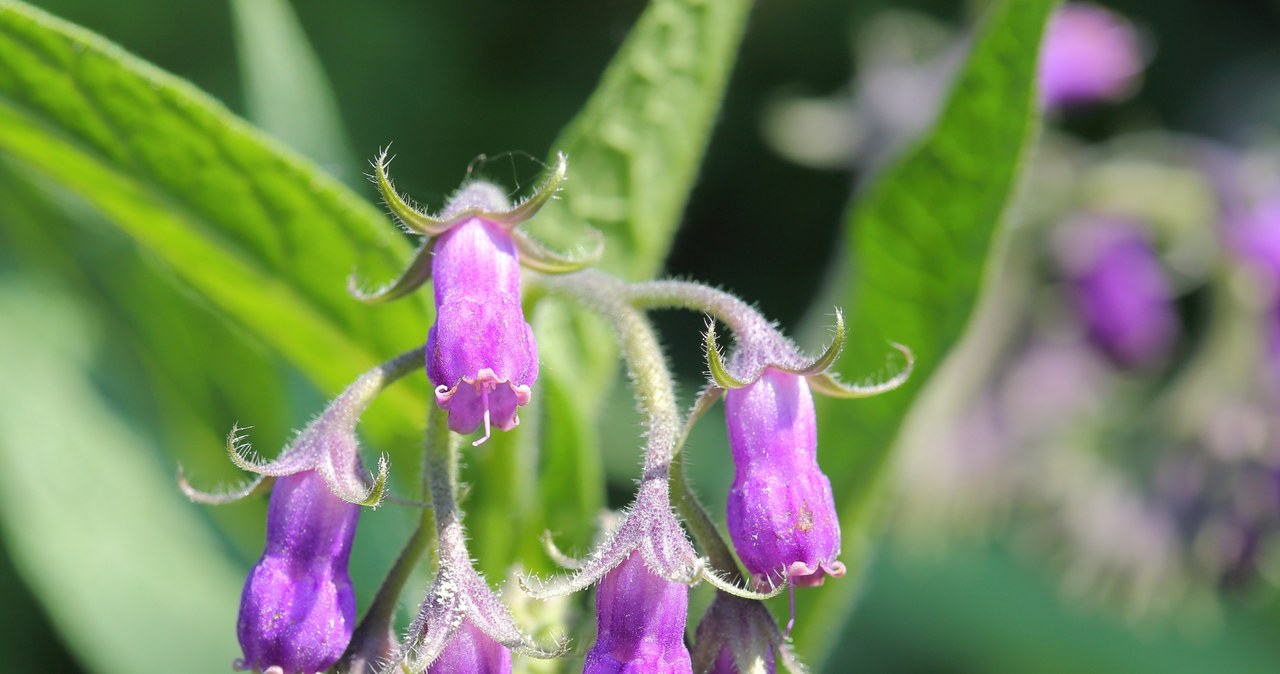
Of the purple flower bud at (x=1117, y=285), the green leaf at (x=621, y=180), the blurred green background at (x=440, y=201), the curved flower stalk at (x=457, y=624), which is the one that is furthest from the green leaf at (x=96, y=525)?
the purple flower bud at (x=1117, y=285)

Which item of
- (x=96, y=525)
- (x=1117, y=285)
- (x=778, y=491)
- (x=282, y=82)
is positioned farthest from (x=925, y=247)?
(x=96, y=525)

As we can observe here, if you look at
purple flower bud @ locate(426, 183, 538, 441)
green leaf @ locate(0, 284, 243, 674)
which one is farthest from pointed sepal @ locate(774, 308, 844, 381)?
green leaf @ locate(0, 284, 243, 674)

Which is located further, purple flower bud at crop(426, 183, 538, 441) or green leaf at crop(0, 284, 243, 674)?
green leaf at crop(0, 284, 243, 674)

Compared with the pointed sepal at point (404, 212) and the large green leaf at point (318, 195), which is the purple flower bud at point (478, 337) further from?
the large green leaf at point (318, 195)

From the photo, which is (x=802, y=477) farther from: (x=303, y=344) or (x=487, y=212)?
(x=303, y=344)

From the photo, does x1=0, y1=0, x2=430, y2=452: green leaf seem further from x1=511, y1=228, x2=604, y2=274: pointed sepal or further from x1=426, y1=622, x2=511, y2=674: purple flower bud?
x1=426, y1=622, x2=511, y2=674: purple flower bud

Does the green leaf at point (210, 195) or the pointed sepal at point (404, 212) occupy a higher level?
the pointed sepal at point (404, 212)

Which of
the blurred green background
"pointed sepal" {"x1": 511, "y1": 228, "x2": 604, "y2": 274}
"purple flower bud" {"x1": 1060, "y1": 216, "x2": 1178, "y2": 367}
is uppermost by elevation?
"purple flower bud" {"x1": 1060, "y1": 216, "x2": 1178, "y2": 367}

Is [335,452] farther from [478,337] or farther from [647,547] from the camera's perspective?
[647,547]
